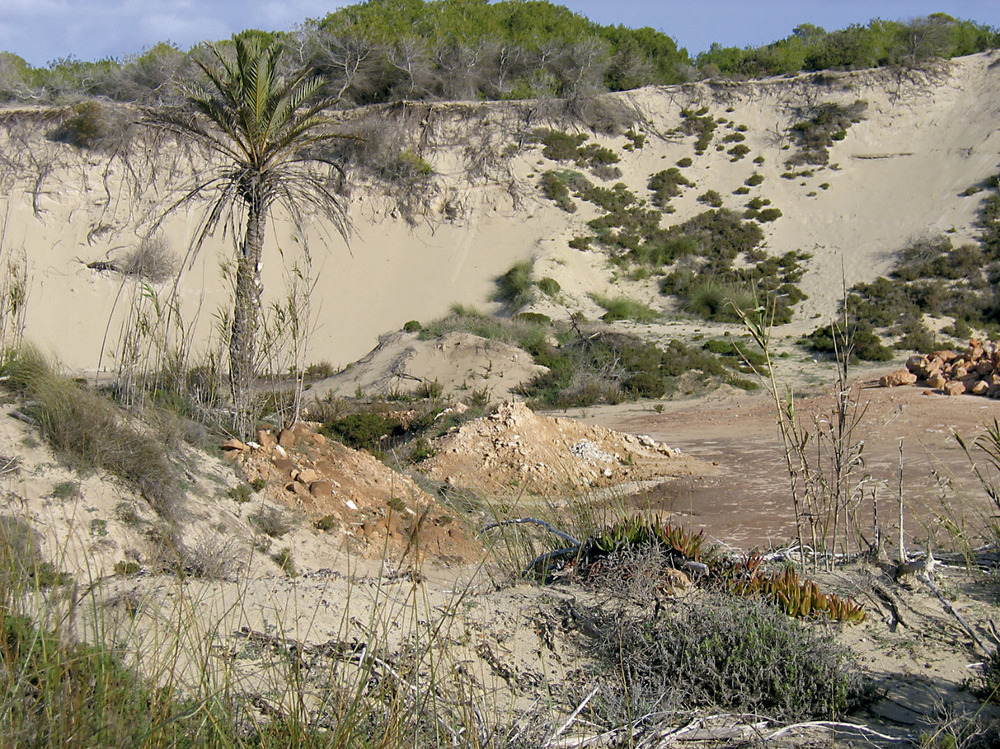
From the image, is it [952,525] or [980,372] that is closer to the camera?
[952,525]

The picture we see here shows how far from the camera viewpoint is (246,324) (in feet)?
33.1

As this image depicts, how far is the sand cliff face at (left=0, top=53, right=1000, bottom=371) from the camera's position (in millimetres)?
29266

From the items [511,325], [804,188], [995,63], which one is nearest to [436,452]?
[511,325]

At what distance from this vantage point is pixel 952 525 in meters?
4.54

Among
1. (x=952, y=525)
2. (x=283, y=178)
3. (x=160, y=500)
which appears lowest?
(x=160, y=500)

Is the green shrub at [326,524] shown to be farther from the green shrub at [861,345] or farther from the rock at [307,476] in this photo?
the green shrub at [861,345]

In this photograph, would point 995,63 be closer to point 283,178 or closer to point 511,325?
point 511,325

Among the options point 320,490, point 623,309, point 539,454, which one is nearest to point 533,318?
point 623,309

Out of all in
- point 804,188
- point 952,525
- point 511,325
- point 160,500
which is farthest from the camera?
point 804,188

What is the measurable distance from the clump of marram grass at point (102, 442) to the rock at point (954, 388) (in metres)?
14.1

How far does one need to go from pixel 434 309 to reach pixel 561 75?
607 inches

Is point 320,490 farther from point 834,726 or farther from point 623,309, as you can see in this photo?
point 623,309

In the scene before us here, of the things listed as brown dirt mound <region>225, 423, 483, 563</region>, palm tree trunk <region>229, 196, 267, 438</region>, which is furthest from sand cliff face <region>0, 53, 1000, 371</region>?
brown dirt mound <region>225, 423, 483, 563</region>

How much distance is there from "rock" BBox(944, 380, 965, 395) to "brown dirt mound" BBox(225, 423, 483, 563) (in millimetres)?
11177
